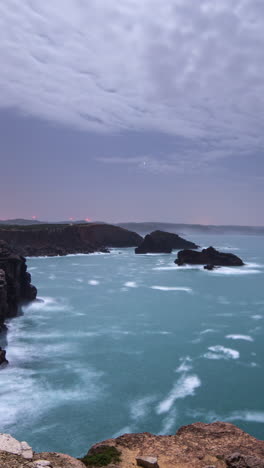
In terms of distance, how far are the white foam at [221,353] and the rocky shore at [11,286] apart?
811 inches

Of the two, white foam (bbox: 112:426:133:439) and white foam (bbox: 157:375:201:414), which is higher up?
white foam (bbox: 157:375:201:414)

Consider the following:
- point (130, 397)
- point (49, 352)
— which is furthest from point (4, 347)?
point (130, 397)

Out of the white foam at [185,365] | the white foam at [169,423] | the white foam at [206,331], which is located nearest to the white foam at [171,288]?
the white foam at [206,331]

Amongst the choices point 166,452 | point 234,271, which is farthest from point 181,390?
point 234,271

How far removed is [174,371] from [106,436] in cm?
962

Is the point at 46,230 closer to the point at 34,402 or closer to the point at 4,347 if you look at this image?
the point at 4,347

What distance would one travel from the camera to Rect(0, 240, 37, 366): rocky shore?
3425 cm

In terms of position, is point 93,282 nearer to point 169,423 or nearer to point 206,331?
point 206,331

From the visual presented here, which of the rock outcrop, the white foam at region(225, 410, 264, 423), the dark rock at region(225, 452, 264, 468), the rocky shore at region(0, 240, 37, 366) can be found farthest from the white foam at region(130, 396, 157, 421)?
the rock outcrop

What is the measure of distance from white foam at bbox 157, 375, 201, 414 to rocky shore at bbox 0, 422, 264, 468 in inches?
204

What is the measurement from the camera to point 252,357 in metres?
28.5

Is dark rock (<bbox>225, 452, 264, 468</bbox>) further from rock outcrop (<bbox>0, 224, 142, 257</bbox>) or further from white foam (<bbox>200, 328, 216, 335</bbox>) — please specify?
rock outcrop (<bbox>0, 224, 142, 257</bbox>)

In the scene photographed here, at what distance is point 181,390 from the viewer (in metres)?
22.7

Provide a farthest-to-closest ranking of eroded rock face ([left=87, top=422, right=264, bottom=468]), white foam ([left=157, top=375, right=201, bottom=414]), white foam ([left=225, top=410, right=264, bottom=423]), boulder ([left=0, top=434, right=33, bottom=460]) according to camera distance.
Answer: white foam ([left=157, top=375, right=201, bottom=414]), white foam ([left=225, top=410, right=264, bottom=423]), eroded rock face ([left=87, top=422, right=264, bottom=468]), boulder ([left=0, top=434, right=33, bottom=460])
